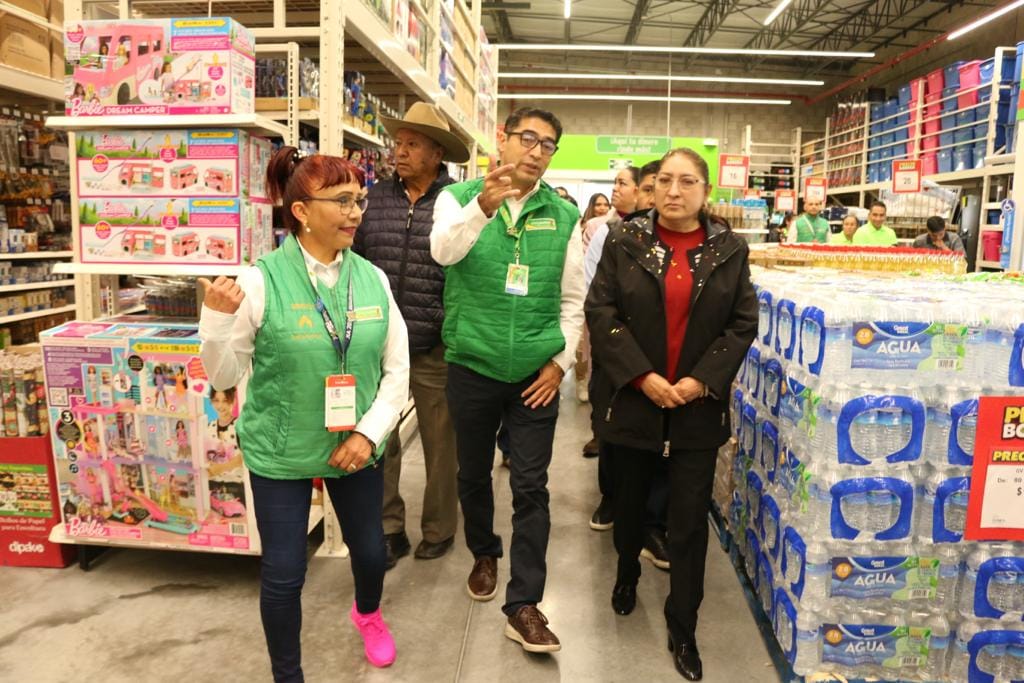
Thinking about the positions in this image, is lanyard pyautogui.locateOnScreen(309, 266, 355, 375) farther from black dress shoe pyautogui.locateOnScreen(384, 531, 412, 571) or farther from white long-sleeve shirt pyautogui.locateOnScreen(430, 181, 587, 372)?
black dress shoe pyautogui.locateOnScreen(384, 531, 412, 571)

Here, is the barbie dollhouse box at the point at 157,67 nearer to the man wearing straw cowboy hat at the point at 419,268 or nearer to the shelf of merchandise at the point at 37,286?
the man wearing straw cowboy hat at the point at 419,268

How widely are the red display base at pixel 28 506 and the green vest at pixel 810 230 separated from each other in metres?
7.92

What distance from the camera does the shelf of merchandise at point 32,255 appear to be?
18.3 ft

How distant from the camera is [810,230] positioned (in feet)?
28.5

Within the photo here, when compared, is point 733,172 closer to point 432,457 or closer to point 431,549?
point 432,457

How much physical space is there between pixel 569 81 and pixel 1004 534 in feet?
61.6

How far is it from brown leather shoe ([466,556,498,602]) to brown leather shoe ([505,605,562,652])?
1.02 feet

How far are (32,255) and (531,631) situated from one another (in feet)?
17.3

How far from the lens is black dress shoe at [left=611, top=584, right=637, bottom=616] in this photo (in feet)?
9.20

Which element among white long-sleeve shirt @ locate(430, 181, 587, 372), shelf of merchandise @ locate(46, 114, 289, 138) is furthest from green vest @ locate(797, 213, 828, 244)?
shelf of merchandise @ locate(46, 114, 289, 138)

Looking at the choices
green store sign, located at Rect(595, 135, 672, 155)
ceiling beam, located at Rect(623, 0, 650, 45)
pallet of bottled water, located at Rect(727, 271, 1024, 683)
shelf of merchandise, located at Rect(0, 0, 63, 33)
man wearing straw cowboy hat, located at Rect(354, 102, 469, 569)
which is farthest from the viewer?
ceiling beam, located at Rect(623, 0, 650, 45)

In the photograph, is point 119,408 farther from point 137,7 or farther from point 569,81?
point 569,81

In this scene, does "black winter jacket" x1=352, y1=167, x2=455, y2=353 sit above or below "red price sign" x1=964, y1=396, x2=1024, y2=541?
above

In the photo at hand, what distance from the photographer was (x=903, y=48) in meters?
16.9
